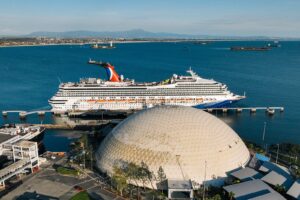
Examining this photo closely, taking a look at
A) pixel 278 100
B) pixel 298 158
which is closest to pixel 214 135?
pixel 298 158

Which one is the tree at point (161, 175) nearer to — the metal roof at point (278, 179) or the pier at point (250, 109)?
the metal roof at point (278, 179)

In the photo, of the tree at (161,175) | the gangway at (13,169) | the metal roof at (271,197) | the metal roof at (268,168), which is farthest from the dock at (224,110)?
the metal roof at (271,197)

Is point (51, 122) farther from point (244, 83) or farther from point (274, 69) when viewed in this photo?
point (274, 69)

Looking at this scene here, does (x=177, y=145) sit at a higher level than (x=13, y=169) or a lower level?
higher

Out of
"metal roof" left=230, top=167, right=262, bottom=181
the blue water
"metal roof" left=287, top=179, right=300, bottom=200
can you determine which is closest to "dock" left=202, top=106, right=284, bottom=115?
the blue water

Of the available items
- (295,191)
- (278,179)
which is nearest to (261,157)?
(278,179)

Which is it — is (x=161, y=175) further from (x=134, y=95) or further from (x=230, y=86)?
(x=230, y=86)
